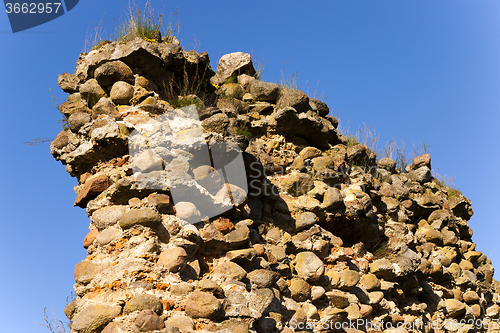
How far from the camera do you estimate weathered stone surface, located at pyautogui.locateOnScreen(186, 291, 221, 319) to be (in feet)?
8.64

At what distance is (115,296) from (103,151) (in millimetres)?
1375

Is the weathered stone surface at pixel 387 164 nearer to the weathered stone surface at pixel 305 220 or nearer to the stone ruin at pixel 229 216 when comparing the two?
the stone ruin at pixel 229 216

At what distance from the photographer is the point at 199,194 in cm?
332

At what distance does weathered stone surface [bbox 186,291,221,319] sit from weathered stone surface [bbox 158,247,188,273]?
0.25m

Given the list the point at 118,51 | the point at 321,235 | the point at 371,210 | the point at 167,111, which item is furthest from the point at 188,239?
the point at 371,210

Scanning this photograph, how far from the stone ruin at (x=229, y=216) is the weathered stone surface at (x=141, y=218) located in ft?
0.03

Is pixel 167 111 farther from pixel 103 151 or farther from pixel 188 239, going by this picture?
pixel 188 239

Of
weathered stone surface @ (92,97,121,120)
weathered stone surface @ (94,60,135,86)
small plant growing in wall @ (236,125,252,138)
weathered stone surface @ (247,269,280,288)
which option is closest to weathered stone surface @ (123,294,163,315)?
weathered stone surface @ (247,269,280,288)

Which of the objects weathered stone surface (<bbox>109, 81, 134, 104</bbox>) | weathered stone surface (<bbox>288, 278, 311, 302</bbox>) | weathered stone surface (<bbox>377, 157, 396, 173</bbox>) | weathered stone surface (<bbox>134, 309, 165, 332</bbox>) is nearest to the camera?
weathered stone surface (<bbox>134, 309, 165, 332</bbox>)

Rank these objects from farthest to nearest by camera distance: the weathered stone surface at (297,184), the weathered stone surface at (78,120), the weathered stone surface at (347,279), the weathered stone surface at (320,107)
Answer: the weathered stone surface at (320,107)
the weathered stone surface at (297,184)
the weathered stone surface at (347,279)
the weathered stone surface at (78,120)

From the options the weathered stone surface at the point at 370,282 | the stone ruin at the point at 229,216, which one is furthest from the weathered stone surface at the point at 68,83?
the weathered stone surface at the point at 370,282

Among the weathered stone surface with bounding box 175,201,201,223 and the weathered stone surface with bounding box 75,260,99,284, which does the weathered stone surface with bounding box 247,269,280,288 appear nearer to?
the weathered stone surface with bounding box 175,201,201,223

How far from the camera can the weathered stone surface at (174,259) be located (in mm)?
2836

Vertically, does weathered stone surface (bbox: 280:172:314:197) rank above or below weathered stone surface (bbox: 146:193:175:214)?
above
